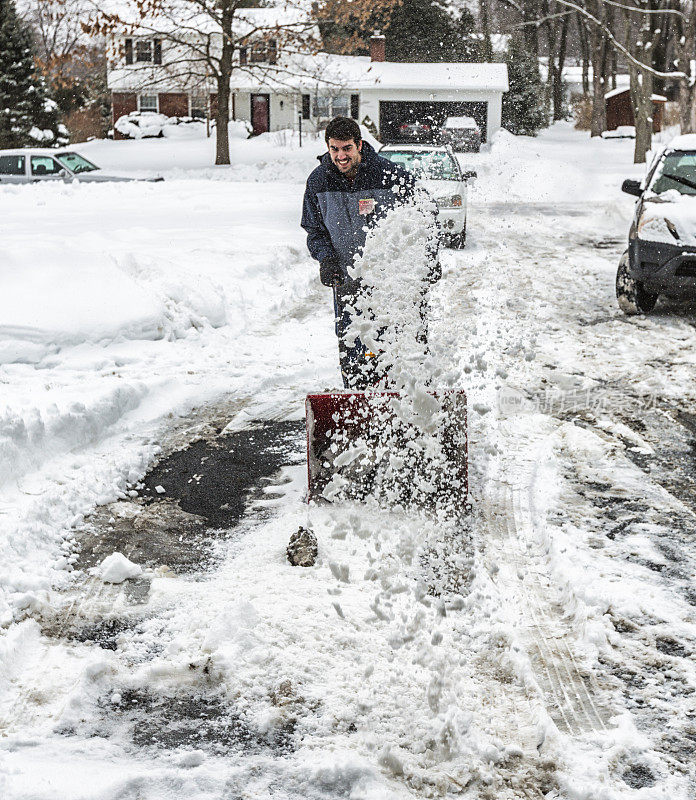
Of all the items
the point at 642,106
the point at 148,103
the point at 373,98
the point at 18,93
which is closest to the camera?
the point at 642,106

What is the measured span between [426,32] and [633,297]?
4505cm

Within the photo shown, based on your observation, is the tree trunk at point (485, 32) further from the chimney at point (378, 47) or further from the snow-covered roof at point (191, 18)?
the snow-covered roof at point (191, 18)

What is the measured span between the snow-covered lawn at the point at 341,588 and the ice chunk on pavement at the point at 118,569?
43 millimetres

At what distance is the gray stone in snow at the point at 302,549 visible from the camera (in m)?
4.00

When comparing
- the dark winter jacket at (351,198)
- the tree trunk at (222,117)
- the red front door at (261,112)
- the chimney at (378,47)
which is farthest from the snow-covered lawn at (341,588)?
the red front door at (261,112)

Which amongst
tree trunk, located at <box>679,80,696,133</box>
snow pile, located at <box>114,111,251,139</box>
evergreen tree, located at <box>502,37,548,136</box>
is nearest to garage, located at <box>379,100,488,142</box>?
evergreen tree, located at <box>502,37,548,136</box>

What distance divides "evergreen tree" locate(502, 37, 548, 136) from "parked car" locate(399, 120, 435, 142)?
4134 millimetres

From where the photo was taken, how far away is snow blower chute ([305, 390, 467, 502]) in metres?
4.55

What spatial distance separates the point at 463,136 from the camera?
41125 millimetres

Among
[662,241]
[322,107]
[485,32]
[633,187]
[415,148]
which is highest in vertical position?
[485,32]

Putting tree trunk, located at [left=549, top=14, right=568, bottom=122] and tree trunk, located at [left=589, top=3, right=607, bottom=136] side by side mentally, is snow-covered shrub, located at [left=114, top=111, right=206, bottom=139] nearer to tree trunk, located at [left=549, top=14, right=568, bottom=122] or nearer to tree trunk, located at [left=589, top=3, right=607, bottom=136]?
tree trunk, located at [left=589, top=3, right=607, bottom=136]

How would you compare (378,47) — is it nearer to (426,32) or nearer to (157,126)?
(426,32)

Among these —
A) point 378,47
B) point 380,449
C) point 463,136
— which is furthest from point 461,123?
point 380,449

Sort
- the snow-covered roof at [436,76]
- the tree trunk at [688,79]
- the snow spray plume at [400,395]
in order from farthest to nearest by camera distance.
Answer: the snow-covered roof at [436,76], the tree trunk at [688,79], the snow spray plume at [400,395]
